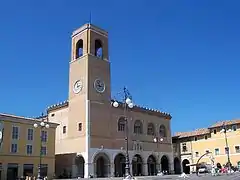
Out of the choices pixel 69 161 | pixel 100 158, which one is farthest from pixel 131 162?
pixel 69 161

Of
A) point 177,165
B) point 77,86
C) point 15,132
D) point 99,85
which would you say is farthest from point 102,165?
point 177,165

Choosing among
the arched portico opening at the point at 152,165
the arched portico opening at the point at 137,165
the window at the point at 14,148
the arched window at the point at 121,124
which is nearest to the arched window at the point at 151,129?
the arched portico opening at the point at 152,165

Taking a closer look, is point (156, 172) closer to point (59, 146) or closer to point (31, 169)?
point (59, 146)

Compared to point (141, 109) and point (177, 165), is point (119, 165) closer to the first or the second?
point (141, 109)

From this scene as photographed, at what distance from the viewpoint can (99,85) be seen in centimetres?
5369

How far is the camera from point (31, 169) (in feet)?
144

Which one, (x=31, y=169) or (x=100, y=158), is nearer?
(x=31, y=169)

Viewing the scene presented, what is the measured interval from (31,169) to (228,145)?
127 feet

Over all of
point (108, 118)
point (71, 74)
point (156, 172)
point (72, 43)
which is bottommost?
point (156, 172)

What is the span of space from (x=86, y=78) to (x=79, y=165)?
43.2ft

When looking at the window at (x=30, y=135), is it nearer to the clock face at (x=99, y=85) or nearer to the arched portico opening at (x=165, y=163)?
the clock face at (x=99, y=85)

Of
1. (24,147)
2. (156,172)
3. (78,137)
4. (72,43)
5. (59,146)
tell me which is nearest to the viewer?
(24,147)

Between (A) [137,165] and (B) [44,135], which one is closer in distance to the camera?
(B) [44,135]

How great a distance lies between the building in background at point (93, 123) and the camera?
5025 cm
